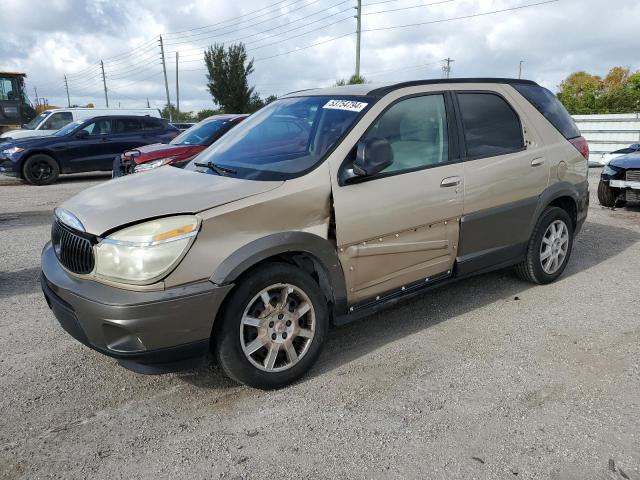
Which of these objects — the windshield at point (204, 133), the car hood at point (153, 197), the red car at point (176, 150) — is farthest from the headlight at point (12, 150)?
the car hood at point (153, 197)

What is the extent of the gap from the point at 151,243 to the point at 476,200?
2.48 m

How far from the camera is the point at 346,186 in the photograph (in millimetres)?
3309

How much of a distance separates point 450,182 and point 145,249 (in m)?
2.21

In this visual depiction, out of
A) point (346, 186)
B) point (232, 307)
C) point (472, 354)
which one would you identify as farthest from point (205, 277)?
point (472, 354)

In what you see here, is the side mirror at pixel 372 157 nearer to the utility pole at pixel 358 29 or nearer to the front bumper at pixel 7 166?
the front bumper at pixel 7 166

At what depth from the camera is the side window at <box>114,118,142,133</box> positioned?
541 inches

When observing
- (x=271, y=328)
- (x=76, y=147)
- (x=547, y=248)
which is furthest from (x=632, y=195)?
(x=76, y=147)

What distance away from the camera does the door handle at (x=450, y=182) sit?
3.79 meters

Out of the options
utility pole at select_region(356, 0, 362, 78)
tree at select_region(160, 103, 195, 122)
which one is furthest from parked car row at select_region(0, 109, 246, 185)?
tree at select_region(160, 103, 195, 122)

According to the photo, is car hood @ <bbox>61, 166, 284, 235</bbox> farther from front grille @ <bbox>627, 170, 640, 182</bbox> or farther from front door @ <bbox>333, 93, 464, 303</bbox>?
front grille @ <bbox>627, 170, 640, 182</bbox>

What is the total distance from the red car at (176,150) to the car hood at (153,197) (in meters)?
4.93

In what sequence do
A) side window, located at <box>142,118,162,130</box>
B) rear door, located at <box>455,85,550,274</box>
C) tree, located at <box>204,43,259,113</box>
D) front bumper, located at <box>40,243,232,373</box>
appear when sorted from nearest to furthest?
front bumper, located at <box>40,243,232,373</box> < rear door, located at <box>455,85,550,274</box> < side window, located at <box>142,118,162,130</box> < tree, located at <box>204,43,259,113</box>

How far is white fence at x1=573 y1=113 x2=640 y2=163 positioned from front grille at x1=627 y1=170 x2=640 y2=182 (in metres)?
8.13

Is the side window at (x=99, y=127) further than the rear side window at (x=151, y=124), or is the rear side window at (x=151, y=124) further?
the rear side window at (x=151, y=124)
